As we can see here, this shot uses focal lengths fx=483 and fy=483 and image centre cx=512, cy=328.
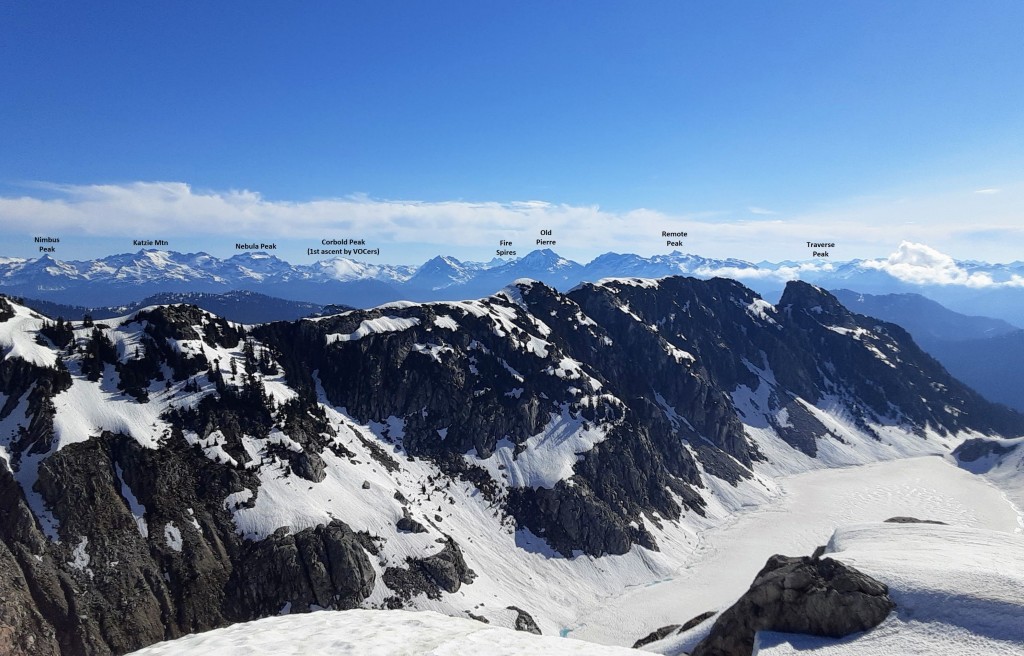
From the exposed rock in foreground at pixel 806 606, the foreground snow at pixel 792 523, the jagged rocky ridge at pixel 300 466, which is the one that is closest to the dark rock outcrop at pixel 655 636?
the exposed rock in foreground at pixel 806 606

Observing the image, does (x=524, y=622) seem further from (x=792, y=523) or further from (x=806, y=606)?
(x=792, y=523)

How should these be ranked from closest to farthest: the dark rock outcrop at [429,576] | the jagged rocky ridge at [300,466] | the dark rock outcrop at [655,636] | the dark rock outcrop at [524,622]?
the dark rock outcrop at [655,636] < the jagged rocky ridge at [300,466] < the dark rock outcrop at [524,622] < the dark rock outcrop at [429,576]

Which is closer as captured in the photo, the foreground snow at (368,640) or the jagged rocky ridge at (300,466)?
the foreground snow at (368,640)

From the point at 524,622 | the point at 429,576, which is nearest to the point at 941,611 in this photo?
the point at 524,622

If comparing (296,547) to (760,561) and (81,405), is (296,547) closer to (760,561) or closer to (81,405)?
(81,405)

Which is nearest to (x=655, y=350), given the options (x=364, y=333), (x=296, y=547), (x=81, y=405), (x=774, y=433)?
A: (x=774, y=433)

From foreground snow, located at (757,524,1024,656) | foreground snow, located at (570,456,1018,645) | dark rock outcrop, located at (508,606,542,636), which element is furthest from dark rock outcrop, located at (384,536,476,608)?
foreground snow, located at (757,524,1024,656)

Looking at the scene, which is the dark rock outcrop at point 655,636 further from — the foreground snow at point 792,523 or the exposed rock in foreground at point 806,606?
the foreground snow at point 792,523
